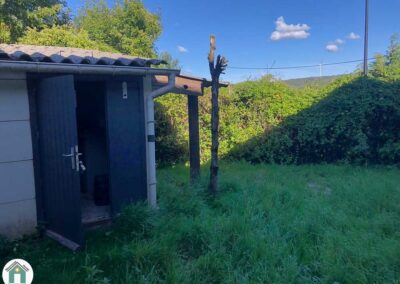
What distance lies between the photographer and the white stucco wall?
4.23m

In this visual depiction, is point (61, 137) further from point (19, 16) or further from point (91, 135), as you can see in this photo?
point (19, 16)

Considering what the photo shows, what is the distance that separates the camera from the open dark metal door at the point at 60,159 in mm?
3955

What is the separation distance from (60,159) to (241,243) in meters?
2.54

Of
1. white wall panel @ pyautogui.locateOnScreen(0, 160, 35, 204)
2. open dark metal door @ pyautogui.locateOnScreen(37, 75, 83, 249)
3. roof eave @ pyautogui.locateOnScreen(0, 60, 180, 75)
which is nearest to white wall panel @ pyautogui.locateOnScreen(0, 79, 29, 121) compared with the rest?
open dark metal door @ pyautogui.locateOnScreen(37, 75, 83, 249)

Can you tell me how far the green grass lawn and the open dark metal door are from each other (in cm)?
31

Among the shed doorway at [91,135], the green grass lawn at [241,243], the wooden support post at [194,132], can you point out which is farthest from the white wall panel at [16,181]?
the wooden support post at [194,132]

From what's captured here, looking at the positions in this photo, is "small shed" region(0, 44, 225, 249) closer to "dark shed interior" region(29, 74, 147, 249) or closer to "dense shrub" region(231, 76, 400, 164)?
"dark shed interior" region(29, 74, 147, 249)

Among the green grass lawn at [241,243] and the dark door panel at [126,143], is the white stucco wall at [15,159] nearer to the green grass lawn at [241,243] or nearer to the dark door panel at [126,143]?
the green grass lawn at [241,243]

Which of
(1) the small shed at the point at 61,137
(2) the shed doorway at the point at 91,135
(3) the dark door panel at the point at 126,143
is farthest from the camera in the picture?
(2) the shed doorway at the point at 91,135

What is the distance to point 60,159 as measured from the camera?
4148mm

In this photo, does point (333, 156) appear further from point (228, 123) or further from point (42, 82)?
point (42, 82)

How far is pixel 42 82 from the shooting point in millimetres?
4340

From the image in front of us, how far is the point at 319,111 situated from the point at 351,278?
24.8 ft

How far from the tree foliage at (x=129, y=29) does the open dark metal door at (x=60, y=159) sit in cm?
1491
